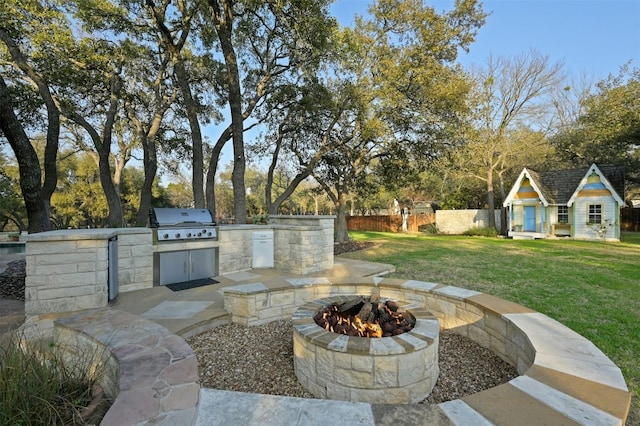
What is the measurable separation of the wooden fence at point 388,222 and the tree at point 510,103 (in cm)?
418

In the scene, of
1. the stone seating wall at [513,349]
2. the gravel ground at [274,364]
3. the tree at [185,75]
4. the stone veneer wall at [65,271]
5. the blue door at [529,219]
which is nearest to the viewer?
the stone seating wall at [513,349]

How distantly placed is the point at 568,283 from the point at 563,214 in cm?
1128

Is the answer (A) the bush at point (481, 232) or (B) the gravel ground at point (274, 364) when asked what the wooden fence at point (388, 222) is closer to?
(A) the bush at point (481, 232)

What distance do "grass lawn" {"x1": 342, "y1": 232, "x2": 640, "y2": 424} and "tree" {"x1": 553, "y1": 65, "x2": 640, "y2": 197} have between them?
8574 mm

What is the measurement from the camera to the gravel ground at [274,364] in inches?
89.6

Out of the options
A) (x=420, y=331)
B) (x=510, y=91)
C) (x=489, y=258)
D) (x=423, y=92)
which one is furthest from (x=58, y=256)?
(x=510, y=91)

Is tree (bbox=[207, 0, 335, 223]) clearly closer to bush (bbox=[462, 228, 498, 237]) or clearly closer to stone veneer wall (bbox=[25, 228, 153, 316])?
stone veneer wall (bbox=[25, 228, 153, 316])

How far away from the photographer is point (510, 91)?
16.4m

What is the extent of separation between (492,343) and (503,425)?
183 cm

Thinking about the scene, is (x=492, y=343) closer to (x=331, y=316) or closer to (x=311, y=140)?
(x=331, y=316)

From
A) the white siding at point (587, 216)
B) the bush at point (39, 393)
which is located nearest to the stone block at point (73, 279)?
the bush at point (39, 393)

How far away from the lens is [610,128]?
528 inches

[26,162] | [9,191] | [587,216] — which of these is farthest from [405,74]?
[9,191]

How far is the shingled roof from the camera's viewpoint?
12609mm
